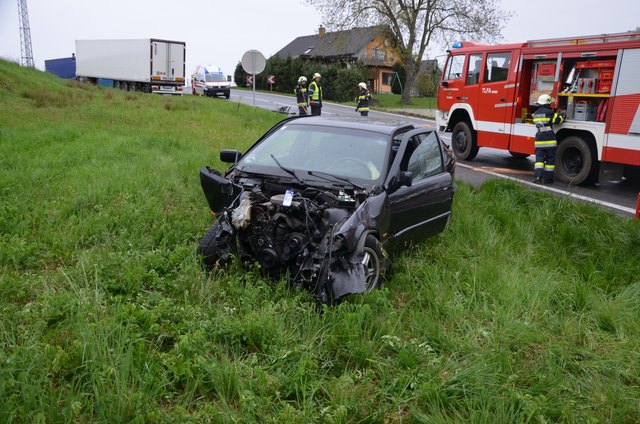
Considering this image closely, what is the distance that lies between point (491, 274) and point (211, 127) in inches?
454

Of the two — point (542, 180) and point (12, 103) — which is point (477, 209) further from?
point (12, 103)

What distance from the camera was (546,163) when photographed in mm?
11398

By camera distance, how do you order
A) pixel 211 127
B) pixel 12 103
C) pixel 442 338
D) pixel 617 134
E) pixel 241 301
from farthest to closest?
pixel 12 103, pixel 211 127, pixel 617 134, pixel 241 301, pixel 442 338

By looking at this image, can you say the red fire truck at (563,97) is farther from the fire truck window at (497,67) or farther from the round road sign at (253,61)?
the round road sign at (253,61)

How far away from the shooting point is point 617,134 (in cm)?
1034

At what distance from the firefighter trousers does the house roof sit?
3015cm

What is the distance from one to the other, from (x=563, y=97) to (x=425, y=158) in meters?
6.65

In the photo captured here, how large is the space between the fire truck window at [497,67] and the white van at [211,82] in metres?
29.3

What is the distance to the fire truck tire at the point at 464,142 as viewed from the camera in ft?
46.5

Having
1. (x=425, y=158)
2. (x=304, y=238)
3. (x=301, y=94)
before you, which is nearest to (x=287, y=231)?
(x=304, y=238)

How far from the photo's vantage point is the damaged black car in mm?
4582

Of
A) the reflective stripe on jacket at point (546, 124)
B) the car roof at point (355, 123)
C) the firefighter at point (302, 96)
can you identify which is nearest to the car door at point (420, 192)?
the car roof at point (355, 123)

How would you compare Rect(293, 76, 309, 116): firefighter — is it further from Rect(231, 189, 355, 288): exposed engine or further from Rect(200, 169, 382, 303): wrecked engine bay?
Rect(231, 189, 355, 288): exposed engine

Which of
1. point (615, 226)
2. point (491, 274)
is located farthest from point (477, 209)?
point (491, 274)
